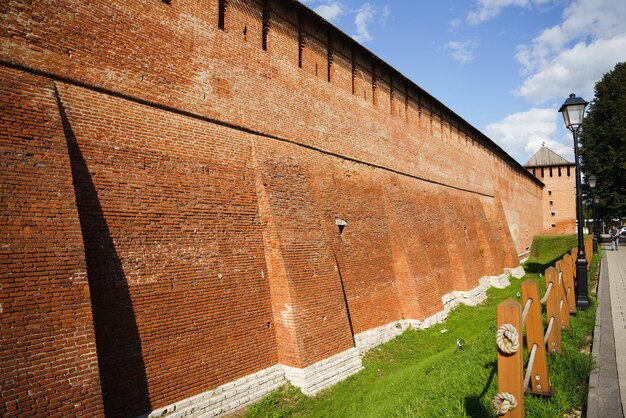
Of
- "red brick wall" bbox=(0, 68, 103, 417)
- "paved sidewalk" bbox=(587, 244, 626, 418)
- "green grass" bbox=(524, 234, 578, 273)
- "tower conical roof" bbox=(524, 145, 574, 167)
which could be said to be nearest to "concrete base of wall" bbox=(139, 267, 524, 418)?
"red brick wall" bbox=(0, 68, 103, 417)

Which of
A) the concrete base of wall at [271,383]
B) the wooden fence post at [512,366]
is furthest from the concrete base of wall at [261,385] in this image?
the wooden fence post at [512,366]

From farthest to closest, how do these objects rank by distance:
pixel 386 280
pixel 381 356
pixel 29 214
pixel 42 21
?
pixel 386 280 → pixel 381 356 → pixel 42 21 → pixel 29 214

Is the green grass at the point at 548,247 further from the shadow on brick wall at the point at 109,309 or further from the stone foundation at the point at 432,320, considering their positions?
the shadow on brick wall at the point at 109,309

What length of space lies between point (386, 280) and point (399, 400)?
16.8ft

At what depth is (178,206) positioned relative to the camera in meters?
6.36

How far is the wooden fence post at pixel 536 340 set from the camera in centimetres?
368

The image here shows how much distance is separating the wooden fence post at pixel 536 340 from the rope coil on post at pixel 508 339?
4.25 feet

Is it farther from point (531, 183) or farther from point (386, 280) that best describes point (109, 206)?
point (531, 183)

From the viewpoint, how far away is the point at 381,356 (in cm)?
910

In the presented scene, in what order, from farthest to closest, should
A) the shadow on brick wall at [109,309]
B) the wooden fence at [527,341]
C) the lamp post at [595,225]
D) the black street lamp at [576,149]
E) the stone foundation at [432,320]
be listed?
the lamp post at [595,225], the stone foundation at [432,320], the black street lamp at [576,149], the shadow on brick wall at [109,309], the wooden fence at [527,341]

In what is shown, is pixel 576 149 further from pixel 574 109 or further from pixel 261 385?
pixel 261 385

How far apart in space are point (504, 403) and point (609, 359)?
306cm

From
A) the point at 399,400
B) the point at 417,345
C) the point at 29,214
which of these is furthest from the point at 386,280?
the point at 29,214

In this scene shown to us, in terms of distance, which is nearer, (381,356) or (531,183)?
(381,356)
